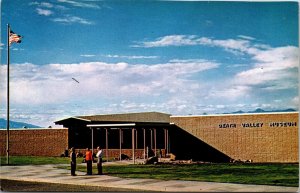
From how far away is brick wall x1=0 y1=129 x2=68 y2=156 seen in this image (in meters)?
48.9

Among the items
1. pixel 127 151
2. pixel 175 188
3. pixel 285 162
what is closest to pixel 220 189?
pixel 175 188

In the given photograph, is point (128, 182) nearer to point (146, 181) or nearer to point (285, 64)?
point (146, 181)

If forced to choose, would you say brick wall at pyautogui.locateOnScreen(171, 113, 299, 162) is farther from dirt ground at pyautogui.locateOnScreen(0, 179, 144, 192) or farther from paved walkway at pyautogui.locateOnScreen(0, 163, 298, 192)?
dirt ground at pyautogui.locateOnScreen(0, 179, 144, 192)

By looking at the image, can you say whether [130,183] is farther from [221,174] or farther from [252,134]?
[252,134]

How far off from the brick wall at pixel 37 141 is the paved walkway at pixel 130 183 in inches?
702

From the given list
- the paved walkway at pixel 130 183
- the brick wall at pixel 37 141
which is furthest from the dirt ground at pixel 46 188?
the brick wall at pixel 37 141

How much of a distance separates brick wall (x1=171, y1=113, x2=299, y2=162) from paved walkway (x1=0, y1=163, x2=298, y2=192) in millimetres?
12601

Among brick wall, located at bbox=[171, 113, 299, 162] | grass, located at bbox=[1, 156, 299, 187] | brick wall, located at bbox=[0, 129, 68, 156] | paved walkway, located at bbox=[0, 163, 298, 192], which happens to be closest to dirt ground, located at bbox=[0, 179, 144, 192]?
paved walkway, located at bbox=[0, 163, 298, 192]

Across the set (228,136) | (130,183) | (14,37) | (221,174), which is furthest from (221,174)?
(14,37)

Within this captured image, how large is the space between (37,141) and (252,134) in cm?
2173

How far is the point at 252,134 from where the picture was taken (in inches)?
1465

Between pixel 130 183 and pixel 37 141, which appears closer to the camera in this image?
pixel 130 183

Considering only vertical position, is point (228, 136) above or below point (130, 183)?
above

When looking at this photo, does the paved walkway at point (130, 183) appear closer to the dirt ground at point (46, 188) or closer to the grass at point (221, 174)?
the dirt ground at point (46, 188)
